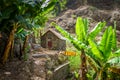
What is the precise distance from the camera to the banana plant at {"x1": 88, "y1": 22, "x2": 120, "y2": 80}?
20.6 feet

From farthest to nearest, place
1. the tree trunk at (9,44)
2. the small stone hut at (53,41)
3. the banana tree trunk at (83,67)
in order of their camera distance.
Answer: the small stone hut at (53,41)
the banana tree trunk at (83,67)
the tree trunk at (9,44)

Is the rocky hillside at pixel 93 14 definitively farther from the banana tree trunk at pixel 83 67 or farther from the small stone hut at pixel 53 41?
the banana tree trunk at pixel 83 67

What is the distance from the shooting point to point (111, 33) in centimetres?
625

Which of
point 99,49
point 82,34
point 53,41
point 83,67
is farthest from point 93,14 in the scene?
point 99,49

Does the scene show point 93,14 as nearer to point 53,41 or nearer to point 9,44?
point 53,41

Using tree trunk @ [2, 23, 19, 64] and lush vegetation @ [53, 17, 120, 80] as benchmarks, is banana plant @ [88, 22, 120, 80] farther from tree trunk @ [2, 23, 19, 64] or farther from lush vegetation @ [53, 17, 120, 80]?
tree trunk @ [2, 23, 19, 64]

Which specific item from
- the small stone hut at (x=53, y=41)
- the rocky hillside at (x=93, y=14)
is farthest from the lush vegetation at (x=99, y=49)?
the rocky hillside at (x=93, y=14)

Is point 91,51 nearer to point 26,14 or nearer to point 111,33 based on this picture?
point 111,33

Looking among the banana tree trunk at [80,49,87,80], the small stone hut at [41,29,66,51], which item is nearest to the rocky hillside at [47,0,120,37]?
the small stone hut at [41,29,66,51]

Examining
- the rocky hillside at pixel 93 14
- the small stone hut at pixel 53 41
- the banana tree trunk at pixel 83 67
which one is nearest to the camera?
the banana tree trunk at pixel 83 67

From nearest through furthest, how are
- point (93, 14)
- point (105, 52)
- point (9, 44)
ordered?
point (105, 52) < point (9, 44) < point (93, 14)

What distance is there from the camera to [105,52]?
6.49 meters

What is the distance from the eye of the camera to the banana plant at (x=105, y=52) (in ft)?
20.6

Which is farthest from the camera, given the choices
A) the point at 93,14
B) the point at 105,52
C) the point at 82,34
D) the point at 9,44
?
the point at 93,14
